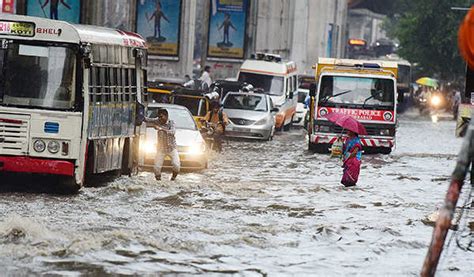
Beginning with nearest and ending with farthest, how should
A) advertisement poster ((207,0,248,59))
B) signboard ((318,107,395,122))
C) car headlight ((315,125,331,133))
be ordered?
signboard ((318,107,395,122)), car headlight ((315,125,331,133)), advertisement poster ((207,0,248,59))

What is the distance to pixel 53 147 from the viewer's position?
19500 millimetres

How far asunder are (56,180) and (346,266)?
8.30 metres

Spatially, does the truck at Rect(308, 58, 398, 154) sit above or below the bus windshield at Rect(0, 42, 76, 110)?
below

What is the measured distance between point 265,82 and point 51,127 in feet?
98.0

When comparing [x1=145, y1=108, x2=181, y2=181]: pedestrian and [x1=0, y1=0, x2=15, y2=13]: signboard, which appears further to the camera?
[x1=0, y1=0, x2=15, y2=13]: signboard

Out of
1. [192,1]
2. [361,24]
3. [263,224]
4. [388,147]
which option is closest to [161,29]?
[192,1]

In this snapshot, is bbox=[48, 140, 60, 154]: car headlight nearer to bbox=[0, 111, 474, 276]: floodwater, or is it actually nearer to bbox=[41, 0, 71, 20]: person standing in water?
bbox=[0, 111, 474, 276]: floodwater

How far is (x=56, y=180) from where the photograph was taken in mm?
21484

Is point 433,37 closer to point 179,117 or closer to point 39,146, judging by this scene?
point 179,117

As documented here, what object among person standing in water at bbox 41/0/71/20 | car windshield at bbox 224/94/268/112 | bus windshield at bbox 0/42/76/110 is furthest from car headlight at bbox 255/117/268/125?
bus windshield at bbox 0/42/76/110

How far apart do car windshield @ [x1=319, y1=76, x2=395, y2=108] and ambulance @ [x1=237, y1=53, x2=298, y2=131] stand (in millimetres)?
12063

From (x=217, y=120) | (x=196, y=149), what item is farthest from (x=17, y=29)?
(x=217, y=120)

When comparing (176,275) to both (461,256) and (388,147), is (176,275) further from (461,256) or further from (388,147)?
(388,147)

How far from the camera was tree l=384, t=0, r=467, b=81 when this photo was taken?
87.7 m
